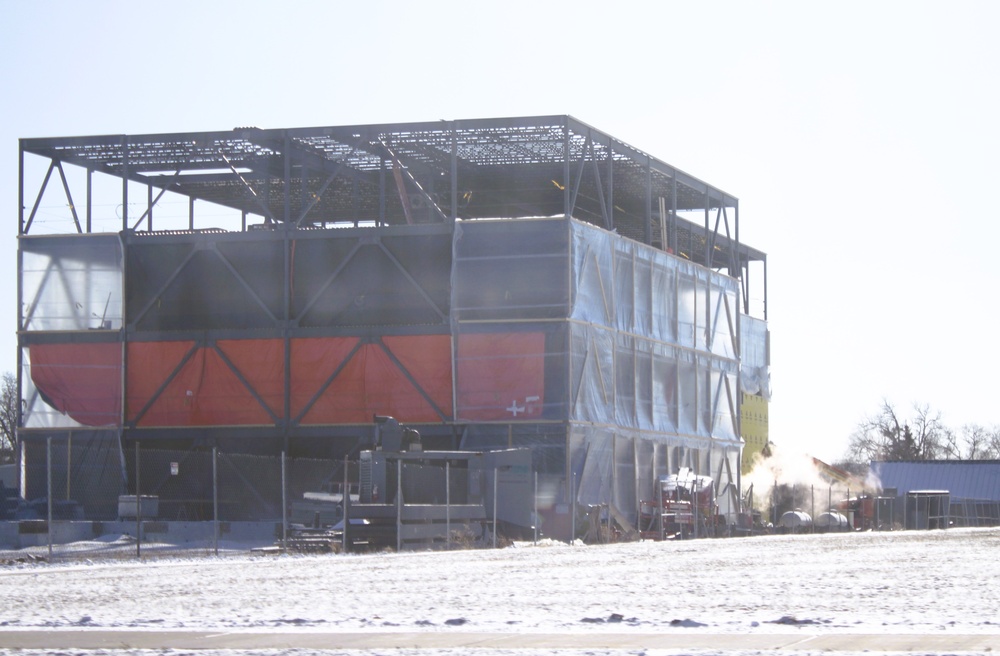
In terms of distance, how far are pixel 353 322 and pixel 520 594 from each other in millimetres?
36611

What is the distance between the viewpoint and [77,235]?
5588 cm

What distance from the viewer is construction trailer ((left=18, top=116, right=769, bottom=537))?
52031mm

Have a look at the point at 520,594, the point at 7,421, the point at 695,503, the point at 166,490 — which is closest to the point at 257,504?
the point at 166,490

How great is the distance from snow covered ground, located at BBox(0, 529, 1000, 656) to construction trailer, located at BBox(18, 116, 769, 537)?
2195 centimetres

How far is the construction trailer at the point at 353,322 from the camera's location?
5203cm

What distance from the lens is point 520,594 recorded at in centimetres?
1877

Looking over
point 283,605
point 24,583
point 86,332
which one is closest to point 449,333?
point 86,332

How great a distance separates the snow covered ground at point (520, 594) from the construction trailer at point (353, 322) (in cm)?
2195

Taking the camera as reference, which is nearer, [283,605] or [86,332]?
[283,605]

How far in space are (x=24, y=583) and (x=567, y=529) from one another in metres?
26.0

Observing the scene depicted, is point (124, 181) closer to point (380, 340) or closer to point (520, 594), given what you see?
point (380, 340)

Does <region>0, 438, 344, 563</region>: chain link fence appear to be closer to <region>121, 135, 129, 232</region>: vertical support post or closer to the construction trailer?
the construction trailer

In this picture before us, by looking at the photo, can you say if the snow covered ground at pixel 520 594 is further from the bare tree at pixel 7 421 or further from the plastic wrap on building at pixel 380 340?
the bare tree at pixel 7 421

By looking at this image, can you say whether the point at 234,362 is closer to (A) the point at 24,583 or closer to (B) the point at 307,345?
(B) the point at 307,345
